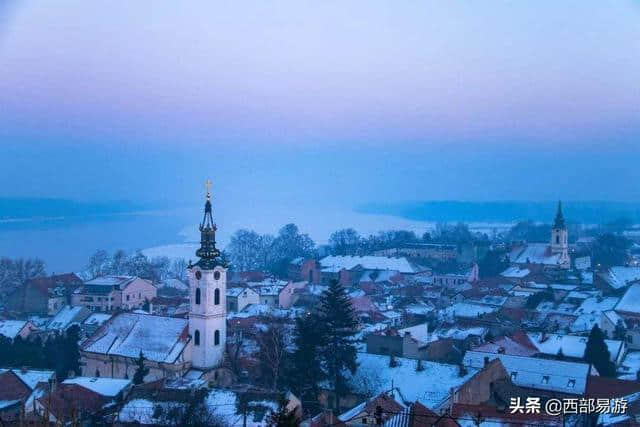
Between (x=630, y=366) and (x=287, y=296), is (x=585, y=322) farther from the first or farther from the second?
(x=287, y=296)

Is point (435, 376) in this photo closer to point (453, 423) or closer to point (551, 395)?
point (551, 395)

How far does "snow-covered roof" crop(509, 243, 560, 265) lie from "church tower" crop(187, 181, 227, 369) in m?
32.9

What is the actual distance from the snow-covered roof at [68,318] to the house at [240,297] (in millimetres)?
6814

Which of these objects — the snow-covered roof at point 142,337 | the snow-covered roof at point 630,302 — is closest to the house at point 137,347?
the snow-covered roof at point 142,337

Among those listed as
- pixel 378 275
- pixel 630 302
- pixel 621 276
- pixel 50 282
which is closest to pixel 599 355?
pixel 630 302

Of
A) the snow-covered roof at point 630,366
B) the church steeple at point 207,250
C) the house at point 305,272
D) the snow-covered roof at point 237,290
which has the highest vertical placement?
the church steeple at point 207,250

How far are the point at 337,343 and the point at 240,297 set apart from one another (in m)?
16.7

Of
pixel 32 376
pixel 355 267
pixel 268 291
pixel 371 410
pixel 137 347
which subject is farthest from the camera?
pixel 355 267

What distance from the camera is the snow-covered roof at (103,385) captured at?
17.5m

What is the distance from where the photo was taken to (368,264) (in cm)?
5153

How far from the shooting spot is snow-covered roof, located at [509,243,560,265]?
51.1 metres

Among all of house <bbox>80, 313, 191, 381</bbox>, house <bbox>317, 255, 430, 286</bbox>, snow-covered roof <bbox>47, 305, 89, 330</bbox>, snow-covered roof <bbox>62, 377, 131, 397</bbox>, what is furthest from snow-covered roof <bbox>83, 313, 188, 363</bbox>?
house <bbox>317, 255, 430, 286</bbox>

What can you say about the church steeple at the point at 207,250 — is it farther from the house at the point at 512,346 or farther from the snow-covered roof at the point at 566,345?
the snow-covered roof at the point at 566,345

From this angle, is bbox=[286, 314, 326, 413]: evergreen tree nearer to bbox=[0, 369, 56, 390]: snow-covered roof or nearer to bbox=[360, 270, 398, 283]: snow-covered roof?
bbox=[0, 369, 56, 390]: snow-covered roof
